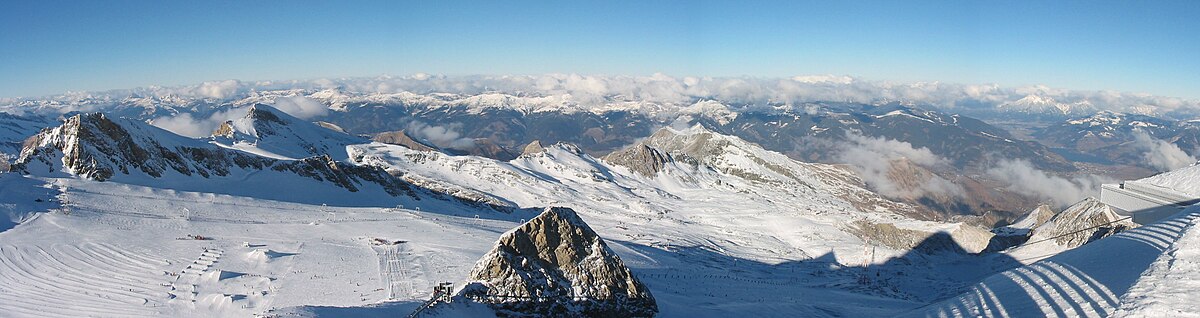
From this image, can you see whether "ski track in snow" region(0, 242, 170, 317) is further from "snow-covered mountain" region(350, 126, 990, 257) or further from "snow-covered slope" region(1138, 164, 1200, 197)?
"snow-covered mountain" region(350, 126, 990, 257)

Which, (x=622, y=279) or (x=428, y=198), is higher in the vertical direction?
(x=622, y=279)

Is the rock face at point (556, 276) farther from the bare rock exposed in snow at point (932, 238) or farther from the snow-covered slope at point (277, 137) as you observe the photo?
the snow-covered slope at point (277, 137)

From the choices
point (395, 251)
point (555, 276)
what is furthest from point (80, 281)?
point (555, 276)

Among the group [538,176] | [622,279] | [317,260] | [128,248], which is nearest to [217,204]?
[128,248]

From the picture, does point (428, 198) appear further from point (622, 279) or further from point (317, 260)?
point (622, 279)

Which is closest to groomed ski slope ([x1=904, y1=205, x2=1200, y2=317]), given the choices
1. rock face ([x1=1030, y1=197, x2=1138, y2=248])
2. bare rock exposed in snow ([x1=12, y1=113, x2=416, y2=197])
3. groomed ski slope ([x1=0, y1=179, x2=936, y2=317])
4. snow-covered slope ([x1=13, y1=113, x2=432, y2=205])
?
groomed ski slope ([x1=0, y1=179, x2=936, y2=317])

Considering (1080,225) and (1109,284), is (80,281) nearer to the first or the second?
(1109,284)

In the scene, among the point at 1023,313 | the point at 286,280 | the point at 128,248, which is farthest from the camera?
the point at 128,248
